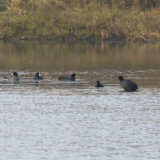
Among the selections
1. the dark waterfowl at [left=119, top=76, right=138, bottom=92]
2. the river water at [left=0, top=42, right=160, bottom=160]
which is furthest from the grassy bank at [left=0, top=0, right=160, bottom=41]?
the dark waterfowl at [left=119, top=76, right=138, bottom=92]

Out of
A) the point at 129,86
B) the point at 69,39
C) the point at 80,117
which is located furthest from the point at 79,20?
the point at 80,117

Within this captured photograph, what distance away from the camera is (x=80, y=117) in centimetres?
1384

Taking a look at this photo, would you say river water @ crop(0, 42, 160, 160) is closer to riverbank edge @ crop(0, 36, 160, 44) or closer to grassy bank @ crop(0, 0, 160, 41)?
riverbank edge @ crop(0, 36, 160, 44)

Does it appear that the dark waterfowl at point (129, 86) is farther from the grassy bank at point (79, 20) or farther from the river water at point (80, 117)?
the grassy bank at point (79, 20)

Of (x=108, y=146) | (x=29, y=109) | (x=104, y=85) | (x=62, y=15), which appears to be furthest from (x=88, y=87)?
(x=62, y=15)

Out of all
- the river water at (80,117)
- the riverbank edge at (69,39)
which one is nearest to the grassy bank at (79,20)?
the riverbank edge at (69,39)

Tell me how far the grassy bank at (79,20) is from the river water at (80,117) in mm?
26675

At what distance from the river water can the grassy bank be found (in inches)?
1050

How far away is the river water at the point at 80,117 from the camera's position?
10.6 metres

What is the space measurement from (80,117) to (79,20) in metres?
41.0

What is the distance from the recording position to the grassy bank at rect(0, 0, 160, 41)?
5259cm

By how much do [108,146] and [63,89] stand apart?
8.43 meters

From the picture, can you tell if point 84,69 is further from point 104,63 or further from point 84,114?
point 84,114

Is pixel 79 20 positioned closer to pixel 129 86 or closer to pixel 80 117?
pixel 129 86
